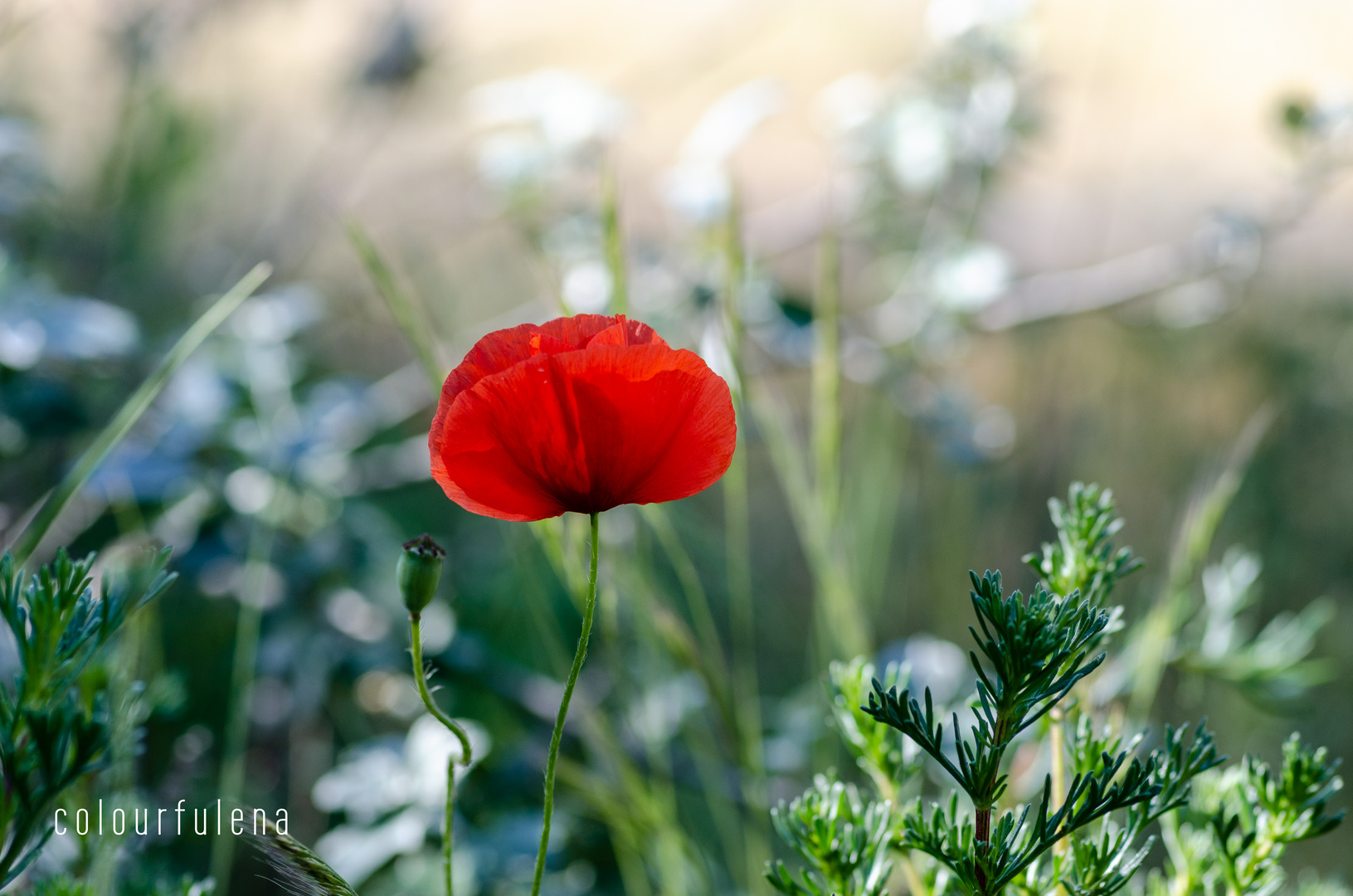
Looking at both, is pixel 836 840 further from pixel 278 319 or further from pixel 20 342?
pixel 278 319

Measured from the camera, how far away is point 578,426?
25 cm

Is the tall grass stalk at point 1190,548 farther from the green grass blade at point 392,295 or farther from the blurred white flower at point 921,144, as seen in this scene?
the blurred white flower at point 921,144

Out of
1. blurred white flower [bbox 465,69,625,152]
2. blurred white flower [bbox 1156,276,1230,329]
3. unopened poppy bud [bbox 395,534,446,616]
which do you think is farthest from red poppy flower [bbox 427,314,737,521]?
blurred white flower [bbox 1156,276,1230,329]

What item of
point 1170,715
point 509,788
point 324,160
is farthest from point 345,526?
point 1170,715

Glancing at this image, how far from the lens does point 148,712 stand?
1.20 ft

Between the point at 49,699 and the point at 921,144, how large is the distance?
2.80 ft

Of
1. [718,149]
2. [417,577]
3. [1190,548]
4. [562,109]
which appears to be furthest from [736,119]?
[417,577]

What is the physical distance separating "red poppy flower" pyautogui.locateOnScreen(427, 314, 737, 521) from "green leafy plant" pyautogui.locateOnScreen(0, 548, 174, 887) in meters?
0.09

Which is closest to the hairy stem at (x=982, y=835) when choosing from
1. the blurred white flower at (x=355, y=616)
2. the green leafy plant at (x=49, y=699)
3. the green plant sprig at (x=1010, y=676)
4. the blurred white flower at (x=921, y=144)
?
the green plant sprig at (x=1010, y=676)

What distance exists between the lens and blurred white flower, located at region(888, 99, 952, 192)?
2.97 ft

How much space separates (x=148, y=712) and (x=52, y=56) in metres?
1.51

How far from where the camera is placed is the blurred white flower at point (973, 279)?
82 cm

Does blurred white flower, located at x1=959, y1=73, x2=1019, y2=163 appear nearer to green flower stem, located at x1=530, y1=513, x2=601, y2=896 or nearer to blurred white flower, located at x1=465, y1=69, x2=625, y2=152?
blurred white flower, located at x1=465, y1=69, x2=625, y2=152

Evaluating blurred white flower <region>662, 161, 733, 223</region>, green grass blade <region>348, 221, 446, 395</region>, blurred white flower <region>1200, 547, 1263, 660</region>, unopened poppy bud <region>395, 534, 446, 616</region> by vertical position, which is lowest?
unopened poppy bud <region>395, 534, 446, 616</region>
